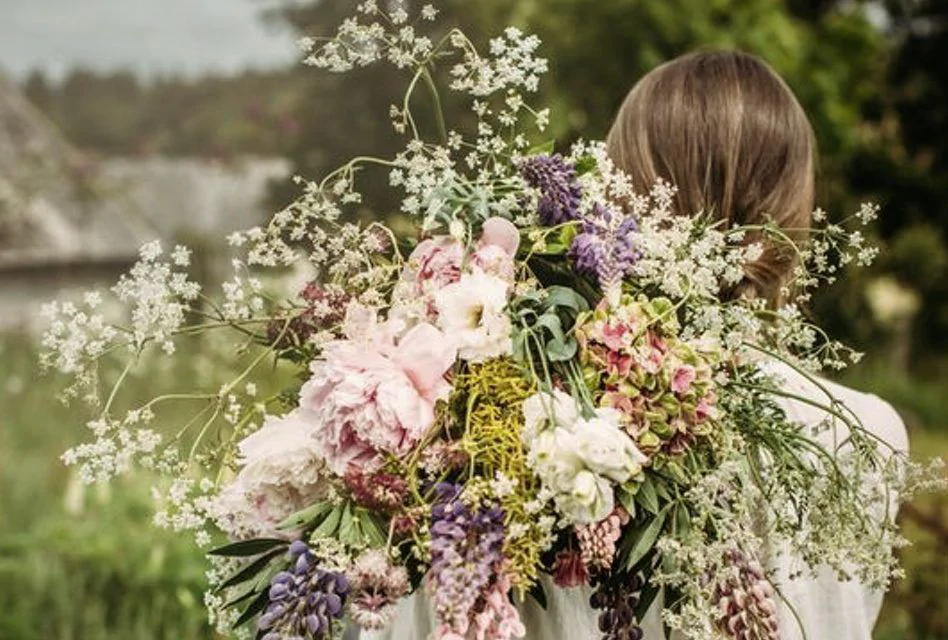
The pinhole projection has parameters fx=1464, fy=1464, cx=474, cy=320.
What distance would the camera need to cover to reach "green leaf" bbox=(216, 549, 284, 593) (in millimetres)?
2307

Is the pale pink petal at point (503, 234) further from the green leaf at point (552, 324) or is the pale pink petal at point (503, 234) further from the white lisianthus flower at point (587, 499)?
the white lisianthus flower at point (587, 499)

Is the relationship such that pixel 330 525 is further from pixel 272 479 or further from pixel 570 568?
pixel 570 568

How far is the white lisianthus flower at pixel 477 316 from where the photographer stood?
7.22 ft

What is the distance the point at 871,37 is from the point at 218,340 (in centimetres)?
721

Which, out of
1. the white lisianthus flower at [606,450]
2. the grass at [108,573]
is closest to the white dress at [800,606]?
the white lisianthus flower at [606,450]

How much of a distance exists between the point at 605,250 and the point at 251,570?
75cm

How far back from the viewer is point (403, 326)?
7.46 ft

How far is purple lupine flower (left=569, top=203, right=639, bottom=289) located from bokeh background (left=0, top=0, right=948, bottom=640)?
712 mm

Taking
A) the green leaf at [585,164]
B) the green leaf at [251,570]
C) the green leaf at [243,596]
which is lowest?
the green leaf at [243,596]

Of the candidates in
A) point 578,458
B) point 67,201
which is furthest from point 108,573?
point 67,201

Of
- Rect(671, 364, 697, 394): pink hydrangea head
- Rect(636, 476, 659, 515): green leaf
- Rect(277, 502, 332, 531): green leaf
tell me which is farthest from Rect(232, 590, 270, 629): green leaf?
Rect(671, 364, 697, 394): pink hydrangea head

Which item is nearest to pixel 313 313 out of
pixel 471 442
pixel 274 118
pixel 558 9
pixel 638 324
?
pixel 471 442

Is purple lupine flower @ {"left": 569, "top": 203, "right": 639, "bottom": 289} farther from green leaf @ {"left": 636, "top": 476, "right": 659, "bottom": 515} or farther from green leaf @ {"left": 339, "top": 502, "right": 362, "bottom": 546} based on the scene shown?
green leaf @ {"left": 339, "top": 502, "right": 362, "bottom": 546}

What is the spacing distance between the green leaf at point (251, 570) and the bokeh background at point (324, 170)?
1208 mm
